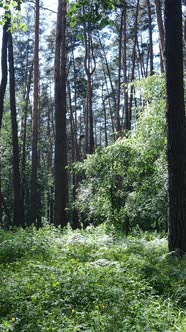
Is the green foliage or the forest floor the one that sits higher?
the green foliage

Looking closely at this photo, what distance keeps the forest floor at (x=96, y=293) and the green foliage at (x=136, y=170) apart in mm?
3967

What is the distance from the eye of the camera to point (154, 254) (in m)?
7.64

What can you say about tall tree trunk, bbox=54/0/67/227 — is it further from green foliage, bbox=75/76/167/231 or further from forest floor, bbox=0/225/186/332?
forest floor, bbox=0/225/186/332

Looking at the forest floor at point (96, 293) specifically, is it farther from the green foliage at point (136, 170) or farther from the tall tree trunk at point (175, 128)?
the green foliage at point (136, 170)

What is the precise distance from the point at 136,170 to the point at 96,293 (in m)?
7.27

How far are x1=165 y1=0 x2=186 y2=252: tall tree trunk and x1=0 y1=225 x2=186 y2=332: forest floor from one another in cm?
64

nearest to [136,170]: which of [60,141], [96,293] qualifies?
[60,141]

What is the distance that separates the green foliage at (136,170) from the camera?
11.1 meters

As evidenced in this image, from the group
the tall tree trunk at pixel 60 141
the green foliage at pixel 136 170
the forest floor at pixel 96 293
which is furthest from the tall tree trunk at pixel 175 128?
the tall tree trunk at pixel 60 141

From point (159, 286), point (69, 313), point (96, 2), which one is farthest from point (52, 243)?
point (96, 2)

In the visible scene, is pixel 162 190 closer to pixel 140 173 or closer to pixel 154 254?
pixel 140 173

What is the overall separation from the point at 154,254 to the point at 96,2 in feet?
17.0

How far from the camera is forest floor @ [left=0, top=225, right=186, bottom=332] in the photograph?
434 cm

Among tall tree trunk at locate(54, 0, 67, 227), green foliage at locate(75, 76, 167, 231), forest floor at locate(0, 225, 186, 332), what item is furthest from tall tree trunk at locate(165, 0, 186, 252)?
tall tree trunk at locate(54, 0, 67, 227)
